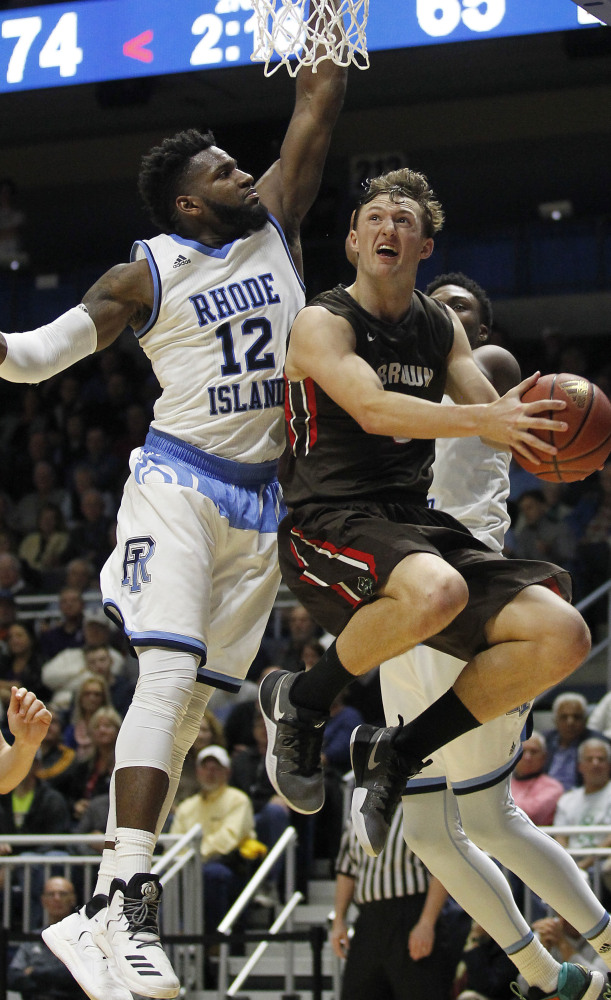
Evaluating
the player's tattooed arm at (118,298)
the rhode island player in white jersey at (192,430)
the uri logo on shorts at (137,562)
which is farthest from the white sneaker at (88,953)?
the player's tattooed arm at (118,298)

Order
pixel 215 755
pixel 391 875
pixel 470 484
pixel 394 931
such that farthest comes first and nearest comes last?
pixel 215 755 → pixel 391 875 → pixel 394 931 → pixel 470 484

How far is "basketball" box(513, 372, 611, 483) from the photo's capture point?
3.99 metres

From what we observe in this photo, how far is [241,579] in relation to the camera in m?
4.89

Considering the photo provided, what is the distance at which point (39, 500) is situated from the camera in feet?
48.0

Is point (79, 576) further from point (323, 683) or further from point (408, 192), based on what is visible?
point (408, 192)

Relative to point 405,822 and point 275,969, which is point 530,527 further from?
point 405,822

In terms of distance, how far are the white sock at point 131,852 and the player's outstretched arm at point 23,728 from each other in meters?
0.70

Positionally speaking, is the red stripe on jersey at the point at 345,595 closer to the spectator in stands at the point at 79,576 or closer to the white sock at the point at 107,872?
the white sock at the point at 107,872

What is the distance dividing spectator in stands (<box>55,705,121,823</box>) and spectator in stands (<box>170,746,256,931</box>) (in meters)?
0.76

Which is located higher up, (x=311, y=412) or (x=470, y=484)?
(x=311, y=412)

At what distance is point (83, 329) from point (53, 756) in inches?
243

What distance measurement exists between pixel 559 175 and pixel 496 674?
41.4 feet

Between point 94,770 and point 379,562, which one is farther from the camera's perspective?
point 94,770

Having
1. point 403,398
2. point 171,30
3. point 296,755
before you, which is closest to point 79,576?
point 171,30
